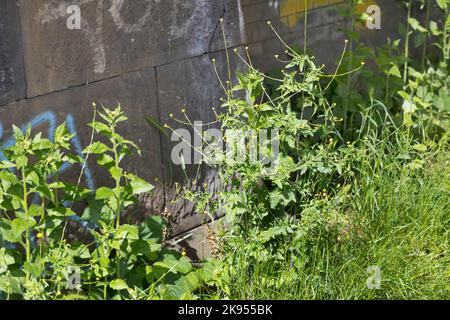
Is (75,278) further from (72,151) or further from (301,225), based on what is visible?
(301,225)

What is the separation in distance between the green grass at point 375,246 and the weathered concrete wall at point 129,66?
27.1 inches

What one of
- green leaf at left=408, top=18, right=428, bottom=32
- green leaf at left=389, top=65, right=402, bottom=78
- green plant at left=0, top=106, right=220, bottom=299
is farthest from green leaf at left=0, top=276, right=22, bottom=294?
green leaf at left=408, top=18, right=428, bottom=32

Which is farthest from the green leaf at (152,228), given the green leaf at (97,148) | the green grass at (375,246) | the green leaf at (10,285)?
the green leaf at (10,285)

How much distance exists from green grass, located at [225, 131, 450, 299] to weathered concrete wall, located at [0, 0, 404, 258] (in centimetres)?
69

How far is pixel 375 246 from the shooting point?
3.85 metres

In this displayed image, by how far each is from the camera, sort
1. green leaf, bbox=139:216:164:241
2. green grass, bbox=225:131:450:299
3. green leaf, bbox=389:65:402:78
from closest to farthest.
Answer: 1. green grass, bbox=225:131:450:299
2. green leaf, bbox=139:216:164:241
3. green leaf, bbox=389:65:402:78

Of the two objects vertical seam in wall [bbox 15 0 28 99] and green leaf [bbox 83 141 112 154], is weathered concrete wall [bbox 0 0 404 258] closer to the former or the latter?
vertical seam in wall [bbox 15 0 28 99]

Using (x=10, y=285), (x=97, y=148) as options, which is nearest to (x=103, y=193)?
(x=97, y=148)

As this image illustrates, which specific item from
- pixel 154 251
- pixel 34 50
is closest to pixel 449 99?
pixel 154 251

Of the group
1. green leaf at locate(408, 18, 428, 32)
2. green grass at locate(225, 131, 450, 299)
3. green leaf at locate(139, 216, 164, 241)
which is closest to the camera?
green grass at locate(225, 131, 450, 299)

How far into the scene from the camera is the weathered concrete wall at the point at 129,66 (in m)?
3.50

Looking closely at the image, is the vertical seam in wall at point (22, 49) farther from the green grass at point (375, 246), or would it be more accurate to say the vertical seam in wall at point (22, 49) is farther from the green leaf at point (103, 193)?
the green grass at point (375, 246)

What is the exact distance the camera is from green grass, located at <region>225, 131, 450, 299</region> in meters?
3.71

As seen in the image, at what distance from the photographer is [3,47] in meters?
3.42
